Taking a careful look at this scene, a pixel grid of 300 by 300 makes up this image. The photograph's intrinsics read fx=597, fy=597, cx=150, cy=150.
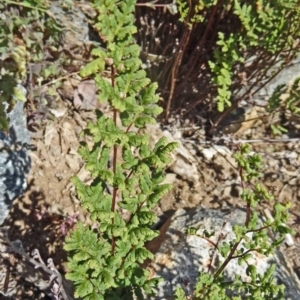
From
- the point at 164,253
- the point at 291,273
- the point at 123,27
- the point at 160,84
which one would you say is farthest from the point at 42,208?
the point at 123,27

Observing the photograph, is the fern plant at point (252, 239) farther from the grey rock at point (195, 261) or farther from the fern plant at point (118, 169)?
the grey rock at point (195, 261)

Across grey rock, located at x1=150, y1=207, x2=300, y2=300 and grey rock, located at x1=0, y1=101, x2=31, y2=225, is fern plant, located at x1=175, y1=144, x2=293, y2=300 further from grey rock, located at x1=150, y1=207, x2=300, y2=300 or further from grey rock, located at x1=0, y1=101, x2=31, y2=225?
grey rock, located at x1=0, y1=101, x2=31, y2=225

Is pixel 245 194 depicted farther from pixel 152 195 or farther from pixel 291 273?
pixel 291 273

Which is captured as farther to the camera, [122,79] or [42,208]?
[42,208]

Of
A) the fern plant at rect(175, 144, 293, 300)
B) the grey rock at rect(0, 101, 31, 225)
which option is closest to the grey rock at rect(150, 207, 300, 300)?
the fern plant at rect(175, 144, 293, 300)

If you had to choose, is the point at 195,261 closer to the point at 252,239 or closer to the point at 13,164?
the point at 252,239

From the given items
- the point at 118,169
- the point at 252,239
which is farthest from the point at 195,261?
the point at 118,169
